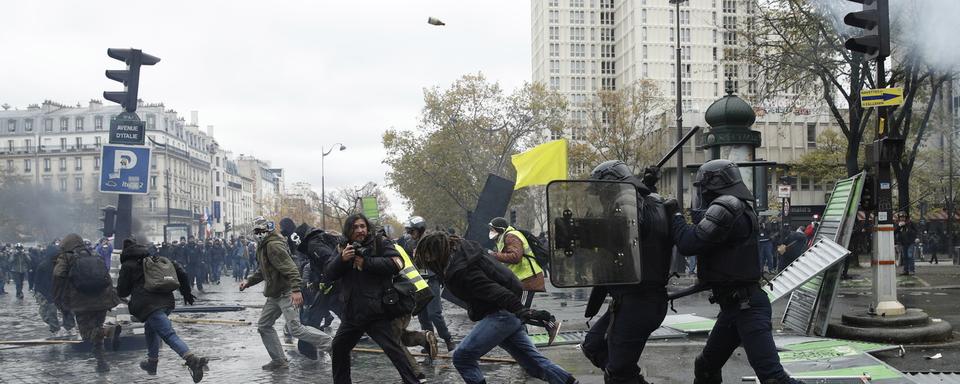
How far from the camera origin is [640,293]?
496 centimetres

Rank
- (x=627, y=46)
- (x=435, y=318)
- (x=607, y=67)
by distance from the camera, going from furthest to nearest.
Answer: (x=607, y=67) → (x=627, y=46) → (x=435, y=318)

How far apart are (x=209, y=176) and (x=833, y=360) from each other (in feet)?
395

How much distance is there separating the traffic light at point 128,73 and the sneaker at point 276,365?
16.4 ft

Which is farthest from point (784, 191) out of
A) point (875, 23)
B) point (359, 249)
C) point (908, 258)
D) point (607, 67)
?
point (607, 67)

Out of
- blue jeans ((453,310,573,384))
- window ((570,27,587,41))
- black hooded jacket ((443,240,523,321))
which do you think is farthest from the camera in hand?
window ((570,27,587,41))

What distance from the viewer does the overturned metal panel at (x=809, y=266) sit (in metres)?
7.92

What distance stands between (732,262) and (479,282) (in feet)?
5.48

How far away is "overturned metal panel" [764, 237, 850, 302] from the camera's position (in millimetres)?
7918

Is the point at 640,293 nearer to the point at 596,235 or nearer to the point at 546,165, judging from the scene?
the point at 596,235

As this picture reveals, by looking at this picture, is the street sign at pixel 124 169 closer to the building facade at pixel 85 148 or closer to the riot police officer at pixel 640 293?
the riot police officer at pixel 640 293

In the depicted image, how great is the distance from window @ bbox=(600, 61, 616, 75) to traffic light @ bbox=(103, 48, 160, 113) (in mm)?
109691

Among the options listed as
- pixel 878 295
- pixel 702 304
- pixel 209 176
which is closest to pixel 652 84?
pixel 702 304

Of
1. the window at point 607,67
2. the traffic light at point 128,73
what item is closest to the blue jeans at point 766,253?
the traffic light at point 128,73

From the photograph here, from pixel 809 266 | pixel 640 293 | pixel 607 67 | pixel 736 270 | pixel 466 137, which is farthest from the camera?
pixel 607 67
